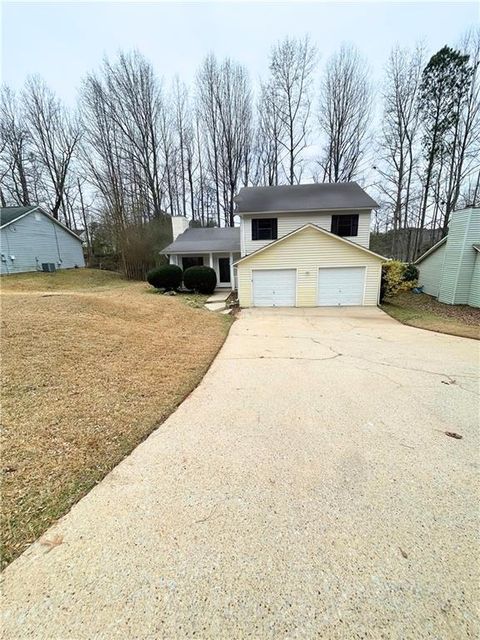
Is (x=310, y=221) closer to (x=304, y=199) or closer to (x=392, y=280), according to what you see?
(x=304, y=199)

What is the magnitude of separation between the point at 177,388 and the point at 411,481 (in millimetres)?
3352

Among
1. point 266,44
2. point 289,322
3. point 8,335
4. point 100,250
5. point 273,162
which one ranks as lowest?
point 289,322

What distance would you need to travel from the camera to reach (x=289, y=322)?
10359mm

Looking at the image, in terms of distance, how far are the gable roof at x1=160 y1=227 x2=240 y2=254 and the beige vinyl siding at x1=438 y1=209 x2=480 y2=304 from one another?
11085 mm

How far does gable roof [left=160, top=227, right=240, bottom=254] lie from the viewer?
1753 cm

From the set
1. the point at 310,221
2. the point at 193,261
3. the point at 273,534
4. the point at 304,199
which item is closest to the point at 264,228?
the point at 310,221

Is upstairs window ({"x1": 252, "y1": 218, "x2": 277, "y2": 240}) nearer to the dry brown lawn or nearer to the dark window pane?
the dark window pane

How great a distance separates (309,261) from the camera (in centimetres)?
1321

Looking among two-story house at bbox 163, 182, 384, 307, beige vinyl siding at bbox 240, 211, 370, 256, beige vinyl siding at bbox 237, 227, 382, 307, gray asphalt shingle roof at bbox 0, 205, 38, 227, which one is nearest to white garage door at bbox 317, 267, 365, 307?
two-story house at bbox 163, 182, 384, 307

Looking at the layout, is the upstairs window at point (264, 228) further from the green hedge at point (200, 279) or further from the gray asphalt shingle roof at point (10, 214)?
the gray asphalt shingle roof at point (10, 214)

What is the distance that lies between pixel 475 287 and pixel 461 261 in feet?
4.37

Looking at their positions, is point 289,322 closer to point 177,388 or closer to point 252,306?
point 252,306

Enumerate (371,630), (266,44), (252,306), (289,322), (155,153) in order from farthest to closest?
(155,153)
(266,44)
(252,306)
(289,322)
(371,630)

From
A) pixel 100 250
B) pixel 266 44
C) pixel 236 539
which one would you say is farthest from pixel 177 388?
pixel 266 44
